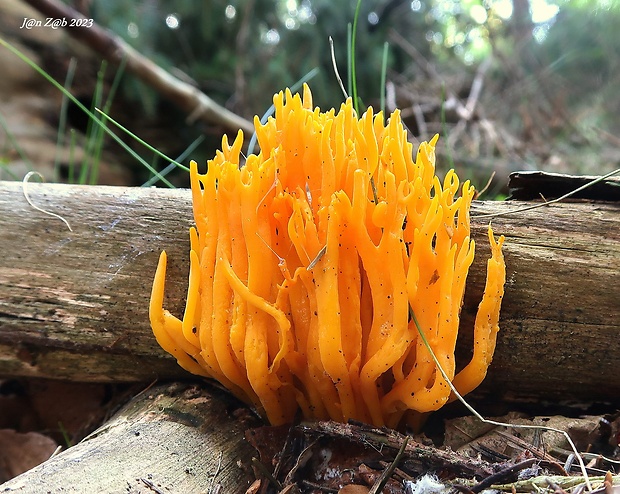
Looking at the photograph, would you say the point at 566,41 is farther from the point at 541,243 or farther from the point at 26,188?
the point at 26,188

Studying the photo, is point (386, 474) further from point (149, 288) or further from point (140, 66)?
point (140, 66)

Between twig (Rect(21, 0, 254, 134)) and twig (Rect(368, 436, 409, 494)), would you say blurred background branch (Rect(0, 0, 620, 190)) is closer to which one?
twig (Rect(21, 0, 254, 134))

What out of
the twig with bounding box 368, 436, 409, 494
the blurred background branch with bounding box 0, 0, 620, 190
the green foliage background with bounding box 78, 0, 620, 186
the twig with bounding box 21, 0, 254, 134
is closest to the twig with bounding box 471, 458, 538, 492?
the twig with bounding box 368, 436, 409, 494

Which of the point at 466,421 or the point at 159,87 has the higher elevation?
the point at 159,87

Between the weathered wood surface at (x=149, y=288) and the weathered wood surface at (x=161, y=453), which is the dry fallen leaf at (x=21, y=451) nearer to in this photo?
the weathered wood surface at (x=149, y=288)

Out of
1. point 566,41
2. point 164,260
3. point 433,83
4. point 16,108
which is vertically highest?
point 566,41

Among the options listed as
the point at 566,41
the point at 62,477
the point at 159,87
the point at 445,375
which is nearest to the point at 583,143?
the point at 566,41
